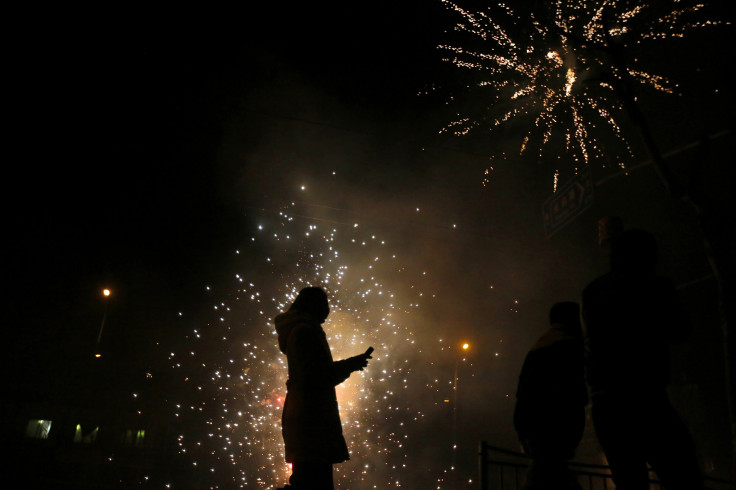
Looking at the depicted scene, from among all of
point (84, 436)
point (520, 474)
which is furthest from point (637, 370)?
point (84, 436)

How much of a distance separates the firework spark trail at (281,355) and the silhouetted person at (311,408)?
10.6 m

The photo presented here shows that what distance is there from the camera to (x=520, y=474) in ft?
49.3

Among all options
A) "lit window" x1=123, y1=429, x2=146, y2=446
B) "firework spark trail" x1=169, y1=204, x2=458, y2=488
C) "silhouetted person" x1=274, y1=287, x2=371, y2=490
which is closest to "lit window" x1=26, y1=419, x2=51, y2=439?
"lit window" x1=123, y1=429, x2=146, y2=446

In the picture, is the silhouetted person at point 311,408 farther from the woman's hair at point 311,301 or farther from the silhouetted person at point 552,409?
the silhouetted person at point 552,409

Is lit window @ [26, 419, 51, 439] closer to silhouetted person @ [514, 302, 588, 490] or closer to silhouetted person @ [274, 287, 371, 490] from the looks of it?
silhouetted person @ [274, 287, 371, 490]

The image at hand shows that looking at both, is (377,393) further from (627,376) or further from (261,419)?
(627,376)

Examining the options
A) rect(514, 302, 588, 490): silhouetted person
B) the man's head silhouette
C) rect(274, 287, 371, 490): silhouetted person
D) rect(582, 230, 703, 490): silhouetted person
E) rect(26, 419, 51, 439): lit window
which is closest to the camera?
rect(582, 230, 703, 490): silhouetted person

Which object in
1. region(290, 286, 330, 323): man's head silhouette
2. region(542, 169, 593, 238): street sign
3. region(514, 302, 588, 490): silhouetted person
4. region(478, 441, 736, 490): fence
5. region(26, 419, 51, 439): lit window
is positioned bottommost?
region(478, 441, 736, 490): fence

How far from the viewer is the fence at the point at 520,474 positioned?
404 cm

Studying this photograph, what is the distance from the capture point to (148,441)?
18266 millimetres

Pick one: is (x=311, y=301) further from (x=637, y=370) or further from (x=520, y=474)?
(x=520, y=474)

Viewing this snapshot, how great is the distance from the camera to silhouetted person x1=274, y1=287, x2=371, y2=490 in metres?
2.61

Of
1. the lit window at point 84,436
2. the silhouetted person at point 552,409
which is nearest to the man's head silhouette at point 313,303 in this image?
the silhouetted person at point 552,409

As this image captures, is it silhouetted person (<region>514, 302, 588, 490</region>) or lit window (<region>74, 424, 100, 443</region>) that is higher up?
lit window (<region>74, 424, 100, 443</region>)
